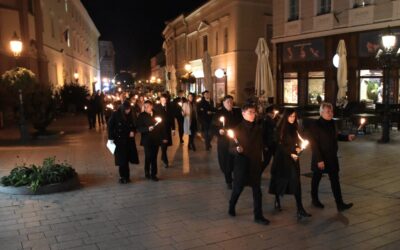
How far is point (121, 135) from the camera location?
8812 mm

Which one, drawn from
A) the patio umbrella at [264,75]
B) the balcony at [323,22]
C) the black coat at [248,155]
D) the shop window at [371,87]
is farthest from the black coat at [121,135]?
the balcony at [323,22]

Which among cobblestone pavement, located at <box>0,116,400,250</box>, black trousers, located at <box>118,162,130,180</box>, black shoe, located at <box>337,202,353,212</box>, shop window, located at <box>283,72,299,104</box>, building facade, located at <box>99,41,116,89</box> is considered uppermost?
building facade, located at <box>99,41,116,89</box>

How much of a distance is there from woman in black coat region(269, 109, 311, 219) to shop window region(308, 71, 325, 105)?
629 inches

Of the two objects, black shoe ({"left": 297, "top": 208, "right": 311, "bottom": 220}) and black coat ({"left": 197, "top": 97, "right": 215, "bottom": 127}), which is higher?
black coat ({"left": 197, "top": 97, "right": 215, "bottom": 127})

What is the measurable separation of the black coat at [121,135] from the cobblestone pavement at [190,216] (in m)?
0.56

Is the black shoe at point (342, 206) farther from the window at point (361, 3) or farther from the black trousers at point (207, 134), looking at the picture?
the window at point (361, 3)

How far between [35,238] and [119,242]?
4.01ft

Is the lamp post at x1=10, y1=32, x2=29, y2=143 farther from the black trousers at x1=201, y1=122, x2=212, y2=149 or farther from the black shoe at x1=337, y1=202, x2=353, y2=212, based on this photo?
the black shoe at x1=337, y1=202, x2=353, y2=212

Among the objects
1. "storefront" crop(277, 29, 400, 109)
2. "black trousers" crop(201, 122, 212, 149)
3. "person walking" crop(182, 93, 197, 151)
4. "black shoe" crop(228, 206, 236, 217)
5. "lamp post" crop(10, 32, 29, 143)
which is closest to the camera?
"black shoe" crop(228, 206, 236, 217)

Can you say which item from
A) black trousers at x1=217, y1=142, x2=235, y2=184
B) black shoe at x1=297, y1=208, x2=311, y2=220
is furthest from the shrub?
black shoe at x1=297, y1=208, x2=311, y2=220

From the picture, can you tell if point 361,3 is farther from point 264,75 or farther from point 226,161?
point 226,161

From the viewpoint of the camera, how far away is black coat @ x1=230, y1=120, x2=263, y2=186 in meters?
6.16

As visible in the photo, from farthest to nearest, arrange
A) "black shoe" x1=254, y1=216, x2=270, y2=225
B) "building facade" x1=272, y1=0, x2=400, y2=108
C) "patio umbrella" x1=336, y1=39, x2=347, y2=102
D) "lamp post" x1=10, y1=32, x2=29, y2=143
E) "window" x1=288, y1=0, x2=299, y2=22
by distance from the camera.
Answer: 1. "window" x1=288, y1=0, x2=299, y2=22
2. "building facade" x1=272, y1=0, x2=400, y2=108
3. "patio umbrella" x1=336, y1=39, x2=347, y2=102
4. "lamp post" x1=10, y1=32, x2=29, y2=143
5. "black shoe" x1=254, y1=216, x2=270, y2=225

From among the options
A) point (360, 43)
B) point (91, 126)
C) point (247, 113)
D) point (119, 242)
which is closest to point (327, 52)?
point (360, 43)
